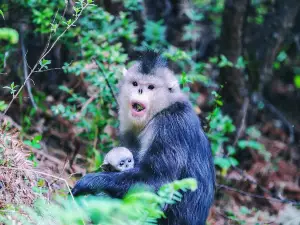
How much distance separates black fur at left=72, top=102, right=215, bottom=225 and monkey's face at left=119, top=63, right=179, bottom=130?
11cm

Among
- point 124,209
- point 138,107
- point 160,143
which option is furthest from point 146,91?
point 124,209

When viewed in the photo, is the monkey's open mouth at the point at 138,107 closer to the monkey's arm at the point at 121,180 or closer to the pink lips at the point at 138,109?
the pink lips at the point at 138,109

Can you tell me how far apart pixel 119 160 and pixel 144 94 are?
70cm

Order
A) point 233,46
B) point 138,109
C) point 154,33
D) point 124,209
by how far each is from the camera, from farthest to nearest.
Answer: point 233,46, point 154,33, point 138,109, point 124,209

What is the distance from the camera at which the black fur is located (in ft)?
16.6

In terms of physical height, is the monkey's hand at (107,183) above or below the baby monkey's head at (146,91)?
below

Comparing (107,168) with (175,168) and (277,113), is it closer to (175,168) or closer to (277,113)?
(175,168)

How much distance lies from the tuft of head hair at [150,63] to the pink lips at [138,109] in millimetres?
362

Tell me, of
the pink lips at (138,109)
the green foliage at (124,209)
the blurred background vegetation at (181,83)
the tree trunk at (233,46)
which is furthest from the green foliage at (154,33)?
the green foliage at (124,209)

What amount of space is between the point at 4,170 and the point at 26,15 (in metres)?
3.56

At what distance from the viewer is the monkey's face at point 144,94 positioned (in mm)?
5473

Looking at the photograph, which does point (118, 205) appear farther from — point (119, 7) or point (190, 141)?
point (119, 7)

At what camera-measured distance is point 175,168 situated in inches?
201

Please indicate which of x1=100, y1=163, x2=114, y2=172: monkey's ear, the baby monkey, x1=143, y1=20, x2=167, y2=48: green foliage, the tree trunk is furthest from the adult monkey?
the tree trunk
